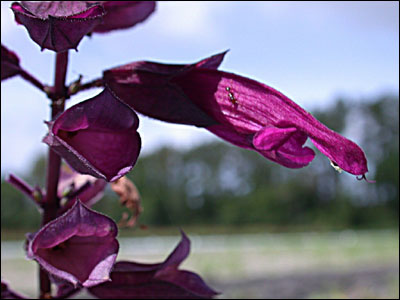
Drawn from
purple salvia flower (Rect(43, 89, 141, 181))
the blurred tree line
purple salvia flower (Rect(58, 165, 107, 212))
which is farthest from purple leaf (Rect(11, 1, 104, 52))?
the blurred tree line

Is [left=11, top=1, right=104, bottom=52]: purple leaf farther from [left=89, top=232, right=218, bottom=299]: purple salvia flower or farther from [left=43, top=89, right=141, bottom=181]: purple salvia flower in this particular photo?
[left=89, top=232, right=218, bottom=299]: purple salvia flower

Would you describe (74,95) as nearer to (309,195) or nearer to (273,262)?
(273,262)

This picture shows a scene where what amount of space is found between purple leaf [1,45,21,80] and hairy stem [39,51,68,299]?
4cm

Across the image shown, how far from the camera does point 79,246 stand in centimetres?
31

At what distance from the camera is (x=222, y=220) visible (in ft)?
45.1

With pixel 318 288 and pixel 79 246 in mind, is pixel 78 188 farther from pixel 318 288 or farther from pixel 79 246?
pixel 318 288

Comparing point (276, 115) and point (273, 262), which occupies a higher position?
point (273, 262)

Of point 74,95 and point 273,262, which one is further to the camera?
point 273,262

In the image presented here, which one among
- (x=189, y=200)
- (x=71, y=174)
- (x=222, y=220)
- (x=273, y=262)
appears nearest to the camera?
(x=71, y=174)

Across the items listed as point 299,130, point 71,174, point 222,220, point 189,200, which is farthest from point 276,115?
point 222,220

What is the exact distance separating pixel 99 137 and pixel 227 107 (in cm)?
8

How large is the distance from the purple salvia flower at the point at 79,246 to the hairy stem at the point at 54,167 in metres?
0.07

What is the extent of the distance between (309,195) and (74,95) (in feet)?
45.9

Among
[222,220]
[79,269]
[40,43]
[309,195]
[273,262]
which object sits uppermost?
[309,195]
